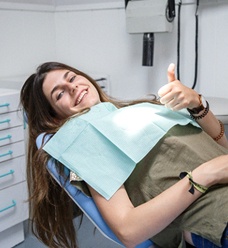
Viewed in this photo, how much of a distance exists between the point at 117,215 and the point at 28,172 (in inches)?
18.0

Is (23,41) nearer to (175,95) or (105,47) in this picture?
(105,47)

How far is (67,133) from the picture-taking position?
3.52 ft

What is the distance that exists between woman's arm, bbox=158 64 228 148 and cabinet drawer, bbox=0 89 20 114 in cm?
98

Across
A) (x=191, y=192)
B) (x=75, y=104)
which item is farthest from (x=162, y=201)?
(x=75, y=104)

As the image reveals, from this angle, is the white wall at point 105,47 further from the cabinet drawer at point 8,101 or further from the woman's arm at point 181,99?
the woman's arm at point 181,99

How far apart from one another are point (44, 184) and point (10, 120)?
0.80 metres

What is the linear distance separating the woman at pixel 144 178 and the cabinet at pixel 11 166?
0.52 metres

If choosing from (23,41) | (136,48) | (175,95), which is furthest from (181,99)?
(23,41)

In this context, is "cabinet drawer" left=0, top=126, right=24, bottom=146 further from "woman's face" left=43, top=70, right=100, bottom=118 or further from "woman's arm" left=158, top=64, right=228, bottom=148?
"woman's arm" left=158, top=64, right=228, bottom=148

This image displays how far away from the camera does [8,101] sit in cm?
180

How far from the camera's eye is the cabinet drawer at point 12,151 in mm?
1823

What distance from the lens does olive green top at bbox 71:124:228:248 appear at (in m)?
0.95

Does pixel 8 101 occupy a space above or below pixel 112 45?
below

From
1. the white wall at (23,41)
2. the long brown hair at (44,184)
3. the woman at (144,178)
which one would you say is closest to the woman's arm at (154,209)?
the woman at (144,178)
